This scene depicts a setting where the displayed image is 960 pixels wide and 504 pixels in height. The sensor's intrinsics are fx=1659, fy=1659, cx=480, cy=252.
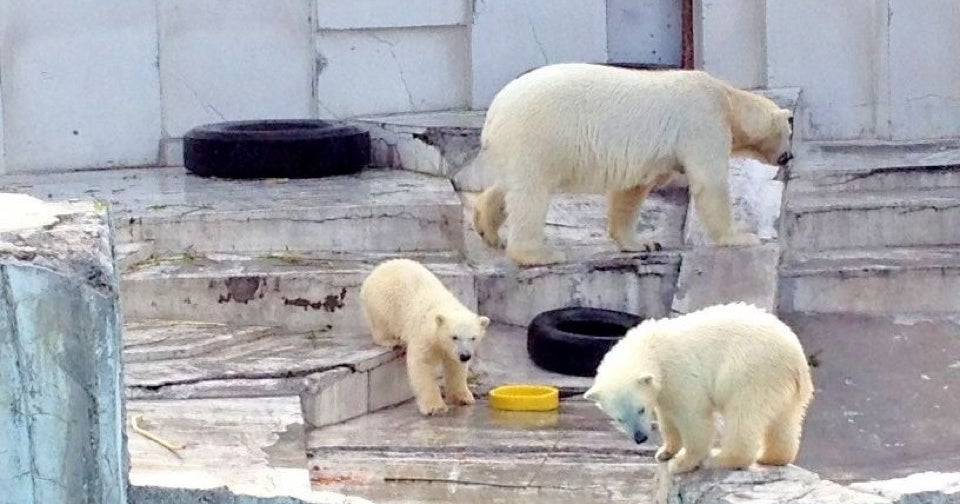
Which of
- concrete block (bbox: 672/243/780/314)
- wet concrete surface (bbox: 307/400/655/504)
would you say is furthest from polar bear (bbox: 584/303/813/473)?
concrete block (bbox: 672/243/780/314)

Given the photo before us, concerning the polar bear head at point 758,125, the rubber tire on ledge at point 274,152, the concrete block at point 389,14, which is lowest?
Answer: the rubber tire on ledge at point 274,152

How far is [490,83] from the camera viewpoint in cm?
900

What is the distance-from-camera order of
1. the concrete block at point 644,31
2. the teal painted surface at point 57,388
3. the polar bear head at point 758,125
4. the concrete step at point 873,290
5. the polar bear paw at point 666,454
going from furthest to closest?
the concrete block at point 644,31 < the concrete step at point 873,290 < the polar bear head at point 758,125 < the polar bear paw at point 666,454 < the teal painted surface at point 57,388

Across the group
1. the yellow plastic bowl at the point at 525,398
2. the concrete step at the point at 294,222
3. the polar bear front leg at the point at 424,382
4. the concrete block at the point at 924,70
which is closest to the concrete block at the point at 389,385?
the polar bear front leg at the point at 424,382

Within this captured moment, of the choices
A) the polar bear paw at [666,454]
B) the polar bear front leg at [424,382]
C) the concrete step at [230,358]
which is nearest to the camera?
the polar bear paw at [666,454]

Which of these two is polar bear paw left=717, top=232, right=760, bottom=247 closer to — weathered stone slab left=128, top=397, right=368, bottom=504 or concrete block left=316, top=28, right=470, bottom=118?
weathered stone slab left=128, top=397, right=368, bottom=504

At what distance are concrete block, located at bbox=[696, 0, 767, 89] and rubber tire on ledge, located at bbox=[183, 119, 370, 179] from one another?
83.9 inches

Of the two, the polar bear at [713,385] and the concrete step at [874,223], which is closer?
the polar bear at [713,385]

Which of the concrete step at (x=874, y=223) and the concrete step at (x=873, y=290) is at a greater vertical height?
the concrete step at (x=874, y=223)

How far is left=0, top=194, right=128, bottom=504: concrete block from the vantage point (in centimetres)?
331

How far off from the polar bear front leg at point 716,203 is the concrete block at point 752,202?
9 centimetres

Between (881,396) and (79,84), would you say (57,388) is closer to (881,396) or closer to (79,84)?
(881,396)

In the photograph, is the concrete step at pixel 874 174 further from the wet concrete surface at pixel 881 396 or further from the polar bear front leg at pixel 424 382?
the polar bear front leg at pixel 424 382

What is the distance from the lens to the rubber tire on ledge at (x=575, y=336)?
5891 mm
